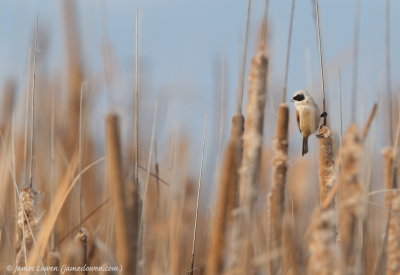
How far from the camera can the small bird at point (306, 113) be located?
75.6 inches

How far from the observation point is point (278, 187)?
47.9 inches

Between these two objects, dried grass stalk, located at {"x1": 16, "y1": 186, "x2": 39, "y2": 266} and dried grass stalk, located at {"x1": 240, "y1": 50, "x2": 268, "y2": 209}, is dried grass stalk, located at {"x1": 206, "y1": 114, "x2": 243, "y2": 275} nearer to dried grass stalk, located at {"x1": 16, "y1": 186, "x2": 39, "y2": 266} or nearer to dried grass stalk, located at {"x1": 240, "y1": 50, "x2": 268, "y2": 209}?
dried grass stalk, located at {"x1": 240, "y1": 50, "x2": 268, "y2": 209}

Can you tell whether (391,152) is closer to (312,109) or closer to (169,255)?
(312,109)

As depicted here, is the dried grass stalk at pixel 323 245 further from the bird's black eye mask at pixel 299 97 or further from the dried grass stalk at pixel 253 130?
the bird's black eye mask at pixel 299 97

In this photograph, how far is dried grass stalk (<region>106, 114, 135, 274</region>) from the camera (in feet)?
3.11

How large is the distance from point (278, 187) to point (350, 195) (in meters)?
0.18

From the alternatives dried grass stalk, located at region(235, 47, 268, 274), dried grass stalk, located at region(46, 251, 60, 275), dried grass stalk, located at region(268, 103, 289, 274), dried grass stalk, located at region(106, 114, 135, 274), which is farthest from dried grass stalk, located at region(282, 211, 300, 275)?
dried grass stalk, located at region(46, 251, 60, 275)

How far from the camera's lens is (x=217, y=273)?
3.54ft

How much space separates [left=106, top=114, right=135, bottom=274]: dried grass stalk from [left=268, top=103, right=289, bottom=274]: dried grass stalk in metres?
0.34

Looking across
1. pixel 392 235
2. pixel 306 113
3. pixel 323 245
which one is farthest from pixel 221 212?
pixel 306 113

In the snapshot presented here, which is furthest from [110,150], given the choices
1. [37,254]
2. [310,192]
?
[310,192]

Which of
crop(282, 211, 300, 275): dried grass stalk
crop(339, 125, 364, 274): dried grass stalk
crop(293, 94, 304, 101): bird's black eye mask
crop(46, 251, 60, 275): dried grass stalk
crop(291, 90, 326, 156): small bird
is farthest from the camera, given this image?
crop(293, 94, 304, 101): bird's black eye mask

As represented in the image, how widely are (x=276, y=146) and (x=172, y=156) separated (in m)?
0.93

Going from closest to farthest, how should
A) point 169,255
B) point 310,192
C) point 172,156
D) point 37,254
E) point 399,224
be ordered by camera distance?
point 37,254
point 399,224
point 169,255
point 172,156
point 310,192
